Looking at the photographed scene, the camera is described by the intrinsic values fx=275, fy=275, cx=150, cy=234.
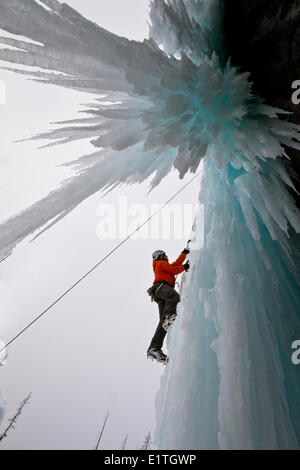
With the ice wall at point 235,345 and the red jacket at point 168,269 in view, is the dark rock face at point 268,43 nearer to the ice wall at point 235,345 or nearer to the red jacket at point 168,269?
the ice wall at point 235,345

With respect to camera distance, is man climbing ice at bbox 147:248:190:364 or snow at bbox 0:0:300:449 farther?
man climbing ice at bbox 147:248:190:364

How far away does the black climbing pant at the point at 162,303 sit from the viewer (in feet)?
7.80

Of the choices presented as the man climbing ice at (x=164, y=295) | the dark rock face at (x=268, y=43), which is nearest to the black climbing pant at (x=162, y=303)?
the man climbing ice at (x=164, y=295)

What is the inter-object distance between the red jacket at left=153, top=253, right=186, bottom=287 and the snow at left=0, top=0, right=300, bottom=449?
369 millimetres

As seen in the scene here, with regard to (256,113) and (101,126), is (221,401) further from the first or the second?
(256,113)

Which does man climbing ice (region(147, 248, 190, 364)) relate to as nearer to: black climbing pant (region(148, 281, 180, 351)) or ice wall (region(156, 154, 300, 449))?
black climbing pant (region(148, 281, 180, 351))

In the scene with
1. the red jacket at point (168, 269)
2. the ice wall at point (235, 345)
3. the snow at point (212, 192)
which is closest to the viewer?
the ice wall at point (235, 345)

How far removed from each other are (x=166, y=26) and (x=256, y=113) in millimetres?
940

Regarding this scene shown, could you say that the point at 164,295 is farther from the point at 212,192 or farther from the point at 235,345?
the point at 235,345

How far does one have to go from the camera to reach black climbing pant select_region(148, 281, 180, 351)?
238cm

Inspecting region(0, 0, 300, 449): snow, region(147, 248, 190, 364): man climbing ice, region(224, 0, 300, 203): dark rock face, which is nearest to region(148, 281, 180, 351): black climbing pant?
region(147, 248, 190, 364): man climbing ice

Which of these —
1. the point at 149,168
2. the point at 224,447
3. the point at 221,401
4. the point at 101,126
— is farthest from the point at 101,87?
the point at 224,447

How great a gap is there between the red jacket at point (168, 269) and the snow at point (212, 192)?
14.5 inches

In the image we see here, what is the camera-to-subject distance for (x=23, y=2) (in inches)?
57.1
